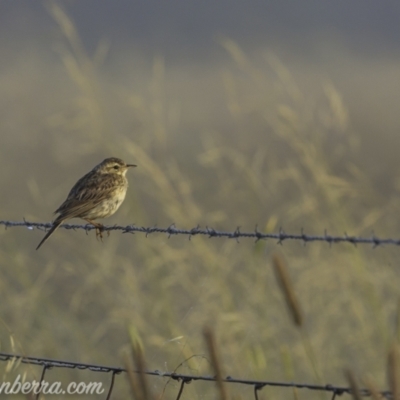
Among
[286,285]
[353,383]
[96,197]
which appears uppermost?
[96,197]

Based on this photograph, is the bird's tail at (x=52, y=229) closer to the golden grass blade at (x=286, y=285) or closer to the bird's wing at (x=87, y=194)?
the bird's wing at (x=87, y=194)

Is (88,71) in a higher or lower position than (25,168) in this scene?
lower

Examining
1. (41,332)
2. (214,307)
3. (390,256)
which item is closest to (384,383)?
(390,256)

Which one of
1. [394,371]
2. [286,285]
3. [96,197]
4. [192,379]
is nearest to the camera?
[394,371]

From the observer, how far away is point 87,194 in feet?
23.5

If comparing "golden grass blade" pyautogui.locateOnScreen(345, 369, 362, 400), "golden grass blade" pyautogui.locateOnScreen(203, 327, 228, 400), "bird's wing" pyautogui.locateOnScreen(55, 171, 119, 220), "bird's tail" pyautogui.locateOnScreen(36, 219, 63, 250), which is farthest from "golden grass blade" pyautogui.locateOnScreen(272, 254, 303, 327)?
"bird's wing" pyautogui.locateOnScreen(55, 171, 119, 220)

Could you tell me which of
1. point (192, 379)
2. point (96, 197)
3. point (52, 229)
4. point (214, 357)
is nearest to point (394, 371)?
point (214, 357)

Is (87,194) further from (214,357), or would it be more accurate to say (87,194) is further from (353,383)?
(353,383)

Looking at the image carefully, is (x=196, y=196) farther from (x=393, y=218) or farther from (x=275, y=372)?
(x=275, y=372)

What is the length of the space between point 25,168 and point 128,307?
10.1m

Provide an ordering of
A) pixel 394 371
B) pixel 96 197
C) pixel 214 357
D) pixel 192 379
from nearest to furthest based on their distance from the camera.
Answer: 1. pixel 394 371
2. pixel 214 357
3. pixel 192 379
4. pixel 96 197

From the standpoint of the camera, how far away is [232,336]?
21.2 feet

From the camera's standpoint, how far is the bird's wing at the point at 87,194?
271 inches

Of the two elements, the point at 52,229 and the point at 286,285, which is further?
the point at 52,229
